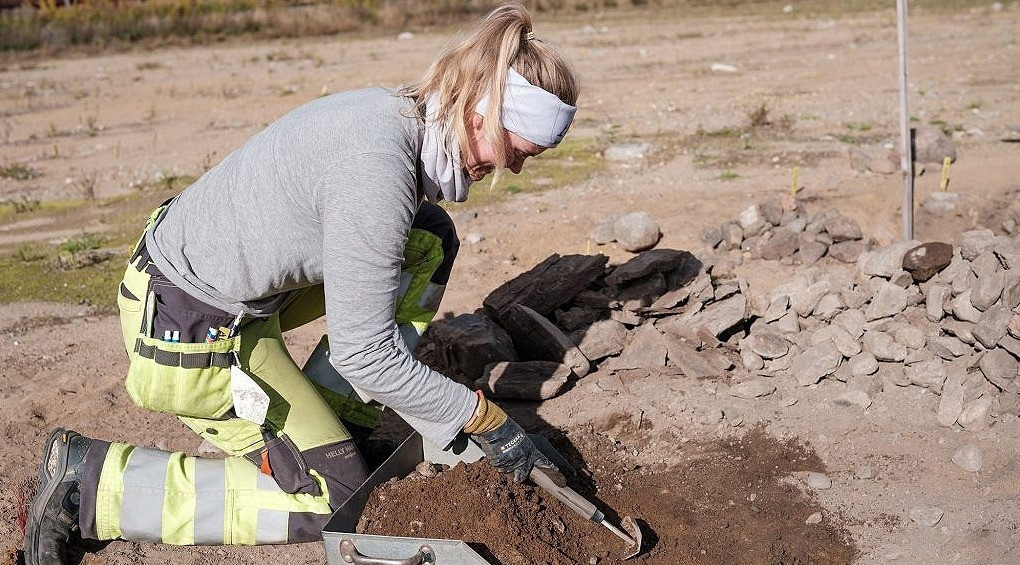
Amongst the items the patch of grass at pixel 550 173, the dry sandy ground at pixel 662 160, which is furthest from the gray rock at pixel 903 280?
the patch of grass at pixel 550 173

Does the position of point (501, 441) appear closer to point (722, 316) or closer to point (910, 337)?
point (722, 316)

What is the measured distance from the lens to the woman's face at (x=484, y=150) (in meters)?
2.43

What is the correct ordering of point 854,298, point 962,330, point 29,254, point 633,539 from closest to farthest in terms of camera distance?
point 633,539, point 962,330, point 854,298, point 29,254

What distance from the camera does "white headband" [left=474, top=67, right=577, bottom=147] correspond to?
7.74ft

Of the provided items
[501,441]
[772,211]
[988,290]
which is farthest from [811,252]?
[501,441]

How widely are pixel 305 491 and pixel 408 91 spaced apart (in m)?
1.33

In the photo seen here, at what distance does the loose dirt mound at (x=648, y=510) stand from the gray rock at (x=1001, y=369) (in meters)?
0.70

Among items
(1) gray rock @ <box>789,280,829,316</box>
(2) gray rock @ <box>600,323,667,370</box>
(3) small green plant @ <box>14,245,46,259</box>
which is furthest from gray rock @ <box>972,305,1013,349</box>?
(3) small green plant @ <box>14,245,46,259</box>

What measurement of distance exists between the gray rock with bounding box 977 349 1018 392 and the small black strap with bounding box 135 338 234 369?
264 cm

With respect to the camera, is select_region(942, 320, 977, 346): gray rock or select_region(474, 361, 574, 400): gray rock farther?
select_region(474, 361, 574, 400): gray rock

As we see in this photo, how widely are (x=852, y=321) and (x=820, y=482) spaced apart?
882 millimetres

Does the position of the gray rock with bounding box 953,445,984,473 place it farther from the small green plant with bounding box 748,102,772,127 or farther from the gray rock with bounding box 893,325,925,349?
the small green plant with bounding box 748,102,772,127

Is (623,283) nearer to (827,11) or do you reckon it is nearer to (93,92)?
(93,92)

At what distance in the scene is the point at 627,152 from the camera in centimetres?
749
